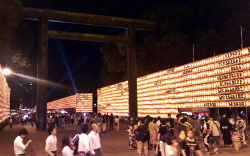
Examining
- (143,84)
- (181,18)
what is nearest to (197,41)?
(181,18)

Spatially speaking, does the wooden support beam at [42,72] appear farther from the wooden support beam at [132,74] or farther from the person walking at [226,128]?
the person walking at [226,128]

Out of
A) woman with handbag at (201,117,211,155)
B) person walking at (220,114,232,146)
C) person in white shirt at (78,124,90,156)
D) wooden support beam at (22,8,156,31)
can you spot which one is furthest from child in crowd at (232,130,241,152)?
wooden support beam at (22,8,156,31)

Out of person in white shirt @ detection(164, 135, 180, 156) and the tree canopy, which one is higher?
the tree canopy

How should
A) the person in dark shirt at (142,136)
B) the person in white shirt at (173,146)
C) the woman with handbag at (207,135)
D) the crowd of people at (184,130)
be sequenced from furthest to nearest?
the woman with handbag at (207,135) < the person in dark shirt at (142,136) < the crowd of people at (184,130) < the person in white shirt at (173,146)

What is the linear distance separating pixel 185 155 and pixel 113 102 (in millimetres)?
37333

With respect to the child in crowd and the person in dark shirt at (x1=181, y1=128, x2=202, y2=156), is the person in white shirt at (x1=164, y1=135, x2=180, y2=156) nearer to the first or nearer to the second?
the person in dark shirt at (x1=181, y1=128, x2=202, y2=156)

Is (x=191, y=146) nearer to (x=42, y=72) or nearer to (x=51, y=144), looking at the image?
(x=51, y=144)

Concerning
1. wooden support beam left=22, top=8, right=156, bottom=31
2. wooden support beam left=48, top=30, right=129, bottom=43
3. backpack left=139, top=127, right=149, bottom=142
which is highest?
wooden support beam left=22, top=8, right=156, bottom=31

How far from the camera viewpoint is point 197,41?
38.4 metres

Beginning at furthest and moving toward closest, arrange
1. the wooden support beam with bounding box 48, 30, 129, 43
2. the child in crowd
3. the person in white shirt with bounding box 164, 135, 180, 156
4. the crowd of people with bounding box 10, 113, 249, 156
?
the wooden support beam with bounding box 48, 30, 129, 43
the child in crowd
the crowd of people with bounding box 10, 113, 249, 156
the person in white shirt with bounding box 164, 135, 180, 156

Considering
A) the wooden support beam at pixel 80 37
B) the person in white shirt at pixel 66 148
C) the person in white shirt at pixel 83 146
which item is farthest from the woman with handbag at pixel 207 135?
the wooden support beam at pixel 80 37

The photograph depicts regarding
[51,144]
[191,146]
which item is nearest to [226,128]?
[191,146]

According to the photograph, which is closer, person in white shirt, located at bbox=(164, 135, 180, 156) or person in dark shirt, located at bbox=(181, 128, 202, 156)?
person in white shirt, located at bbox=(164, 135, 180, 156)

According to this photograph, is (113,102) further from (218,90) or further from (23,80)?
(218,90)
